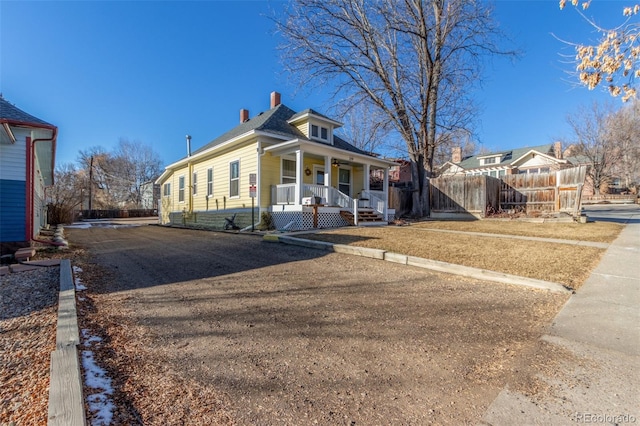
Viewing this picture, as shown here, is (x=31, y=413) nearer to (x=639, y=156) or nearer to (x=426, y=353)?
(x=426, y=353)

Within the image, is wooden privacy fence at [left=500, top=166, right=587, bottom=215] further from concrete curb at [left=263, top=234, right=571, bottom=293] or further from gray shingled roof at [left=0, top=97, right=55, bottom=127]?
gray shingled roof at [left=0, top=97, right=55, bottom=127]

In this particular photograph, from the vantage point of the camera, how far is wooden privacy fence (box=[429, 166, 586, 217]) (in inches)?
544

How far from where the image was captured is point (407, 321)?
3016mm

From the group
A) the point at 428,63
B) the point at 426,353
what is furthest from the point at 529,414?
the point at 428,63

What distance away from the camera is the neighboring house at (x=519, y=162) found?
1363 inches

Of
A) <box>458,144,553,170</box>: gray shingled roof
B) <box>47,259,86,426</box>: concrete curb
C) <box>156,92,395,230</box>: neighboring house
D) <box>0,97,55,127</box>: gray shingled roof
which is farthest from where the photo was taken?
<box>458,144,553,170</box>: gray shingled roof

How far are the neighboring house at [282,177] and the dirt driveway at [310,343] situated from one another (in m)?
7.35

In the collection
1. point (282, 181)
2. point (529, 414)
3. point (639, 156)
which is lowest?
point (529, 414)

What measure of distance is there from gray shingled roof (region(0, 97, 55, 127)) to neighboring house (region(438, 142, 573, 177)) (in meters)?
37.0

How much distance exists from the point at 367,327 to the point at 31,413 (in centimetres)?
237

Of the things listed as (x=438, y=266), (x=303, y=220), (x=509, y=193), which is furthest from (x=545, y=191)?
(x=438, y=266)

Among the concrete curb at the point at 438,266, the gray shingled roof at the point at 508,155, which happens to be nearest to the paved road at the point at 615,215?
the concrete curb at the point at 438,266

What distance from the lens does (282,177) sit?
Answer: 13305 millimetres

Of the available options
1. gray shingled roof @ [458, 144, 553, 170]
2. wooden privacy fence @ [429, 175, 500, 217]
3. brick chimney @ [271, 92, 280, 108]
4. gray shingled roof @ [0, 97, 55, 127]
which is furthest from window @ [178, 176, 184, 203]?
gray shingled roof @ [458, 144, 553, 170]
